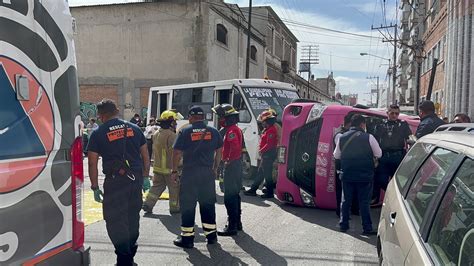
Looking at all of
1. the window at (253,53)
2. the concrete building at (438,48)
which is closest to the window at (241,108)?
the concrete building at (438,48)

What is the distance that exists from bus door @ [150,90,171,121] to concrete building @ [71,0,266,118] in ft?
28.4

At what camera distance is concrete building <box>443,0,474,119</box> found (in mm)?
18328

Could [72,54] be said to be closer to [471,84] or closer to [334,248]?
[334,248]

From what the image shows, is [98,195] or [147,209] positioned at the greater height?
[98,195]

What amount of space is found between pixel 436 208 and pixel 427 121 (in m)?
4.36

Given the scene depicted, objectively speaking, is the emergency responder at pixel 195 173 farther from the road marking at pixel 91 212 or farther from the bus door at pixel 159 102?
the bus door at pixel 159 102

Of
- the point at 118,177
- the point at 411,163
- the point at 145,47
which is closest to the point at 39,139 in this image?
the point at 118,177

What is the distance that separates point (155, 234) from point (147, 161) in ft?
5.35

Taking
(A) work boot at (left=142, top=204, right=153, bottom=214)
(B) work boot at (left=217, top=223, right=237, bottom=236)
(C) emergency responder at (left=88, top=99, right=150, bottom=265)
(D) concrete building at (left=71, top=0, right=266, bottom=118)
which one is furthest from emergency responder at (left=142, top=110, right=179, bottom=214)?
(D) concrete building at (left=71, top=0, right=266, bottom=118)

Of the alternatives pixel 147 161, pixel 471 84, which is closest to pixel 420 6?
pixel 471 84

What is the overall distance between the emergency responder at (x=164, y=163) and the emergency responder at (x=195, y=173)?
1.57 metres

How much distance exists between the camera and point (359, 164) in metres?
5.47

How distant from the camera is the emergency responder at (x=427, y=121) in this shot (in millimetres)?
6098

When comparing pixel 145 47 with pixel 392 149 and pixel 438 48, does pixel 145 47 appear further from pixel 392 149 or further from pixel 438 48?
pixel 392 149
